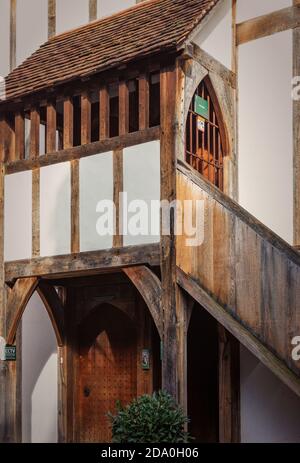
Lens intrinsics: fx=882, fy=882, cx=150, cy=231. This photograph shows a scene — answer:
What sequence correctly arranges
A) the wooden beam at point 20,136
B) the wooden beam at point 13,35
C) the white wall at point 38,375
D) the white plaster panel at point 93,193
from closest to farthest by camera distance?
the white plaster panel at point 93,193 → the wooden beam at point 20,136 → the white wall at point 38,375 → the wooden beam at point 13,35

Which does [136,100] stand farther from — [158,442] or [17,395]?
[158,442]

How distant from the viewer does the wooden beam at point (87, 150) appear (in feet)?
30.9

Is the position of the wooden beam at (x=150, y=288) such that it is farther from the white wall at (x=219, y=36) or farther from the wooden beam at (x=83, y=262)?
the white wall at (x=219, y=36)

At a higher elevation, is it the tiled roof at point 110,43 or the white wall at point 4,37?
the white wall at point 4,37

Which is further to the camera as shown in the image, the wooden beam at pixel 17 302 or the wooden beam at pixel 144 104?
the wooden beam at pixel 17 302

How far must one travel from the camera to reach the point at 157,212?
9195 millimetres

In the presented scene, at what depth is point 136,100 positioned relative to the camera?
11.3 m

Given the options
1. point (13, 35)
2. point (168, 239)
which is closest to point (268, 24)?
point (168, 239)

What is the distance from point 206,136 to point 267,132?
2.29ft

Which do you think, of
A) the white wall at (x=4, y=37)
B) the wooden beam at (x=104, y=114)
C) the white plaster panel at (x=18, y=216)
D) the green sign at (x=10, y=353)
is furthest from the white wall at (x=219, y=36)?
the green sign at (x=10, y=353)

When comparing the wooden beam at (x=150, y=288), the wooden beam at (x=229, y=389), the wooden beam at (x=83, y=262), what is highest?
the wooden beam at (x=83, y=262)

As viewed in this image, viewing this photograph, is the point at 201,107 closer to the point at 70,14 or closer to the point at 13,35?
the point at 70,14

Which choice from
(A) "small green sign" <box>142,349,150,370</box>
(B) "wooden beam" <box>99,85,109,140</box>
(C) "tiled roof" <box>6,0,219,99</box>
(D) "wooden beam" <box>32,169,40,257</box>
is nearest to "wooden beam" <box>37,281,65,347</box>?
(D) "wooden beam" <box>32,169,40,257</box>

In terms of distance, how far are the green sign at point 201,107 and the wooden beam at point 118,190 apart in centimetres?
99
